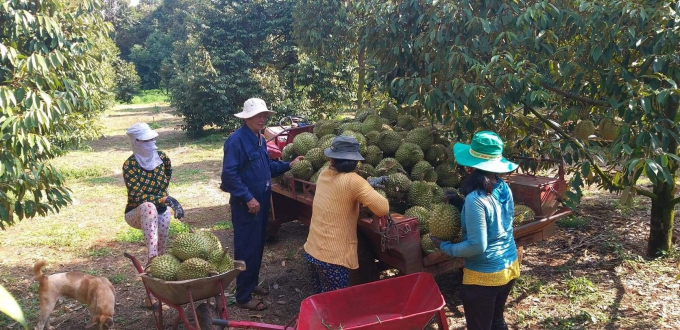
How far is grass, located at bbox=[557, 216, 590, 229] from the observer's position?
21.6 ft

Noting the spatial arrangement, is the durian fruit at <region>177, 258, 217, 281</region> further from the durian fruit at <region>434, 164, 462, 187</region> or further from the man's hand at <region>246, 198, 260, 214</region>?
the durian fruit at <region>434, 164, 462, 187</region>

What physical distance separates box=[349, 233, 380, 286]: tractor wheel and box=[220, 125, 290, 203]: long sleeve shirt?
1.10 metres

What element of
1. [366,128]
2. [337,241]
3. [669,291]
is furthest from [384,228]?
[669,291]

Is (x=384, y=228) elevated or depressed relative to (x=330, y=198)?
depressed

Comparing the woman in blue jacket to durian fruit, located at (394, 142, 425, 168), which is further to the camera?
durian fruit, located at (394, 142, 425, 168)

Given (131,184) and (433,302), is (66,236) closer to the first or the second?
(131,184)

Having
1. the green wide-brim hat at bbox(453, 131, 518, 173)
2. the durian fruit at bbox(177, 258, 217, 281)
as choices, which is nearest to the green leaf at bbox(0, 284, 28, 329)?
the green wide-brim hat at bbox(453, 131, 518, 173)

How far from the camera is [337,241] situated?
393 cm

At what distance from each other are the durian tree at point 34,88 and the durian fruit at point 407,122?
3473 mm

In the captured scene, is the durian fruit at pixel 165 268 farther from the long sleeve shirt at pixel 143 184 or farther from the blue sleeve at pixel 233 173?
the long sleeve shirt at pixel 143 184

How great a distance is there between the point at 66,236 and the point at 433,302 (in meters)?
6.02

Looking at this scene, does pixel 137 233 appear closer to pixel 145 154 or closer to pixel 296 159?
pixel 145 154

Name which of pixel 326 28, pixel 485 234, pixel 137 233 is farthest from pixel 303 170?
pixel 326 28

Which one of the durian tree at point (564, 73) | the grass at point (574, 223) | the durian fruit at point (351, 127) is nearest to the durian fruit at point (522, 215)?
the durian tree at point (564, 73)
